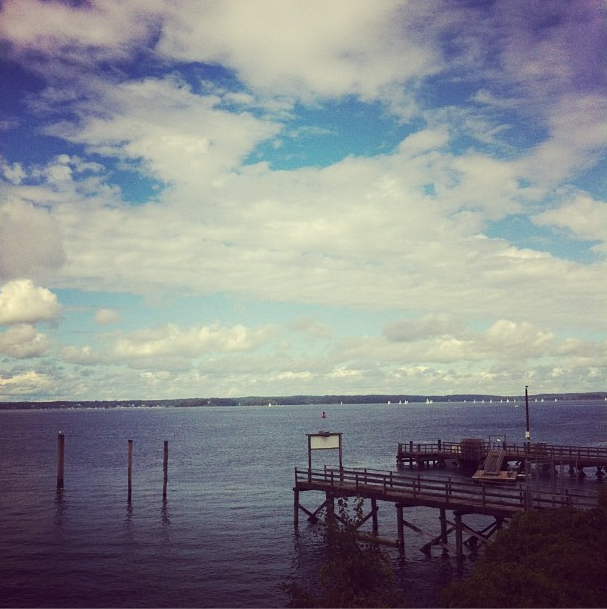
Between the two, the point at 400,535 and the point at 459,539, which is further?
the point at 400,535

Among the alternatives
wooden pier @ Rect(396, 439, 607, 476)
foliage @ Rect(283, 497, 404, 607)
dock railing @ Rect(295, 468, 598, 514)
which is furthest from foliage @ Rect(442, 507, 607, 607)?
wooden pier @ Rect(396, 439, 607, 476)

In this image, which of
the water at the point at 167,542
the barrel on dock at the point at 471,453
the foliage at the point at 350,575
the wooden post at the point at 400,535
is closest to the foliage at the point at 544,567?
the foliage at the point at 350,575

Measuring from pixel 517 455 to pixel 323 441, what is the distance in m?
23.9

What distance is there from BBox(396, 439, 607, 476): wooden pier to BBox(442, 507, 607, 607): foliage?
28.1 m

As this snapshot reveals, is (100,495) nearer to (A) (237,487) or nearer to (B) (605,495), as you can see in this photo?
(A) (237,487)

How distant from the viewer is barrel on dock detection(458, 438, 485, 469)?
58844 mm

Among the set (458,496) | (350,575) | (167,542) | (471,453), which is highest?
(458,496)

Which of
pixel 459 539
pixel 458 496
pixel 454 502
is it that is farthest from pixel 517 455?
pixel 454 502

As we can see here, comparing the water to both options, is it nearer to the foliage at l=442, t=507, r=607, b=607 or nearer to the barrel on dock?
the barrel on dock

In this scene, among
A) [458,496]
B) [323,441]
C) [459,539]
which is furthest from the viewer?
[323,441]

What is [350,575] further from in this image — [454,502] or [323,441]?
[323,441]

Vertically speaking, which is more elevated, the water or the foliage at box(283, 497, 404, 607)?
the foliage at box(283, 497, 404, 607)

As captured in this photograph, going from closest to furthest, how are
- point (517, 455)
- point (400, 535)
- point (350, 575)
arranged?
point (350, 575)
point (400, 535)
point (517, 455)

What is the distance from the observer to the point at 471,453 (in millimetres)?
59406
